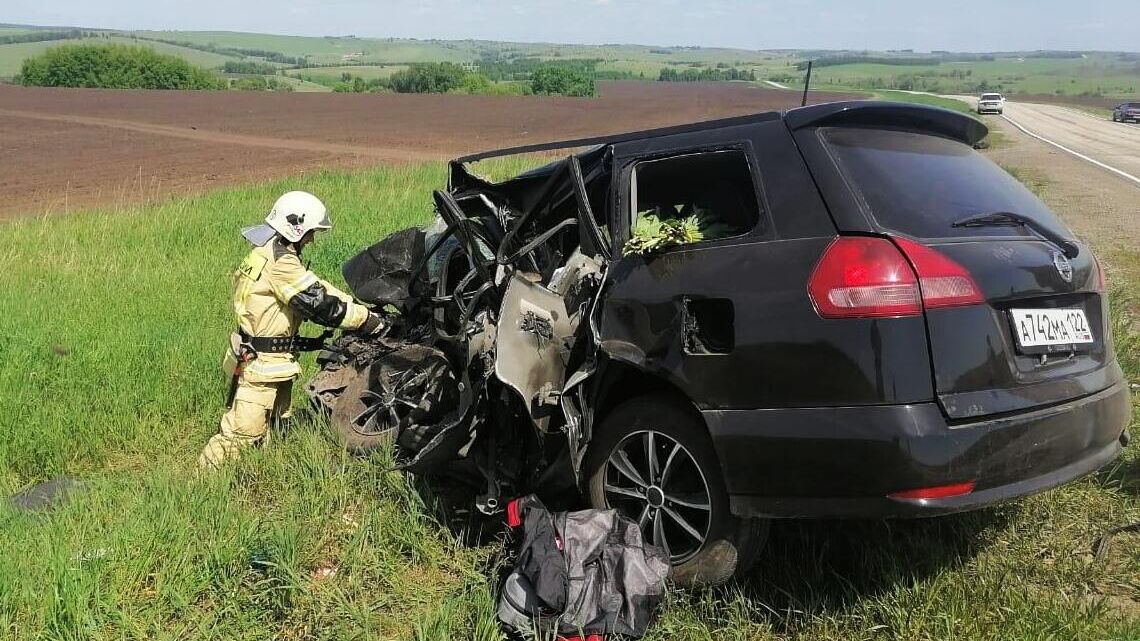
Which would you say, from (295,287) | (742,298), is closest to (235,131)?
(295,287)

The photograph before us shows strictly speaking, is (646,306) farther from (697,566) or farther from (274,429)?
(274,429)

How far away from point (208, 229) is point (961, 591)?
958 cm

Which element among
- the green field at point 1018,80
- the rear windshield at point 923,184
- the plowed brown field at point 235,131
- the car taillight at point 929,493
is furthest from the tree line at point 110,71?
the car taillight at point 929,493

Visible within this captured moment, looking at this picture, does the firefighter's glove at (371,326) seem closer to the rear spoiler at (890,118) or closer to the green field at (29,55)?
the rear spoiler at (890,118)

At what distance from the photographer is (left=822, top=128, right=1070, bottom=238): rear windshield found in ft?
9.29

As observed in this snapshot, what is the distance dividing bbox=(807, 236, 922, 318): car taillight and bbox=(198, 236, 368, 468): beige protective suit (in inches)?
113

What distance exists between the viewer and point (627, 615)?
296 centimetres

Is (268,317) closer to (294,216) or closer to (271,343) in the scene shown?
(271,343)

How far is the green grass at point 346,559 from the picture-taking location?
9.91 feet

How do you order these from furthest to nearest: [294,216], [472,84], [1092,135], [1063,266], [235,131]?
[472,84]
[235,131]
[1092,135]
[294,216]
[1063,266]

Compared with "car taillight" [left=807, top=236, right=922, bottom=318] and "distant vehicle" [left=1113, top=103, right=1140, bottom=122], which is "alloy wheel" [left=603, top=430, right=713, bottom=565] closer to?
"car taillight" [left=807, top=236, right=922, bottom=318]

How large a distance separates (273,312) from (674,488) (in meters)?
2.71

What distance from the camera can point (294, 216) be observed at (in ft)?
15.8

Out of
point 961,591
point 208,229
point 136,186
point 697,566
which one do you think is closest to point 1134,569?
point 961,591
